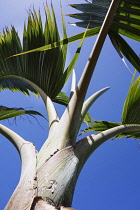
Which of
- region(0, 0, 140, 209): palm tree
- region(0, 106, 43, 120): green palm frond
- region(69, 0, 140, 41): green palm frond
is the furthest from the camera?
region(0, 106, 43, 120): green palm frond

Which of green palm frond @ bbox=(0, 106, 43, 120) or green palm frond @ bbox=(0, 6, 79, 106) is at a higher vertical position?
green palm frond @ bbox=(0, 6, 79, 106)

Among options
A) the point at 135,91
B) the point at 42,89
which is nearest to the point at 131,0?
the point at 135,91

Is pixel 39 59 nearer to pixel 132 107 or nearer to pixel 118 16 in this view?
pixel 118 16

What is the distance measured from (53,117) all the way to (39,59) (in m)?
0.76

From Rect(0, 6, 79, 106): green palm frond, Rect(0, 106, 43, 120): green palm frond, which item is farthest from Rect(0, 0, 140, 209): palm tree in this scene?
Rect(0, 106, 43, 120): green palm frond

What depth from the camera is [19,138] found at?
5.24ft

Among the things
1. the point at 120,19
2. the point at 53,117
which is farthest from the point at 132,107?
the point at 53,117

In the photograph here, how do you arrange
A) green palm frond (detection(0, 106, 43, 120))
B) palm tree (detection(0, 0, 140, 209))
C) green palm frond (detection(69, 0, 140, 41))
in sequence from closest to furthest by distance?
palm tree (detection(0, 0, 140, 209))
green palm frond (detection(69, 0, 140, 41))
green palm frond (detection(0, 106, 43, 120))

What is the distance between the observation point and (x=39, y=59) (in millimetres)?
2275

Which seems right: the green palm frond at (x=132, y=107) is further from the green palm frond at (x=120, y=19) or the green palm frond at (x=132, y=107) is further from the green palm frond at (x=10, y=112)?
the green palm frond at (x=10, y=112)

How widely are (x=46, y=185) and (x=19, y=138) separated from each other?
1.63 ft

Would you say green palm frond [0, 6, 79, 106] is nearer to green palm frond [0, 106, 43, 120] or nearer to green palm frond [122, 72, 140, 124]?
green palm frond [0, 106, 43, 120]

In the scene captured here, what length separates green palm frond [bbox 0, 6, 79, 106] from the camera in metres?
2.26

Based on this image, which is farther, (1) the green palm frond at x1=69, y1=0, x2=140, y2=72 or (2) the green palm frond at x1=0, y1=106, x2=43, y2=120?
(2) the green palm frond at x1=0, y1=106, x2=43, y2=120
